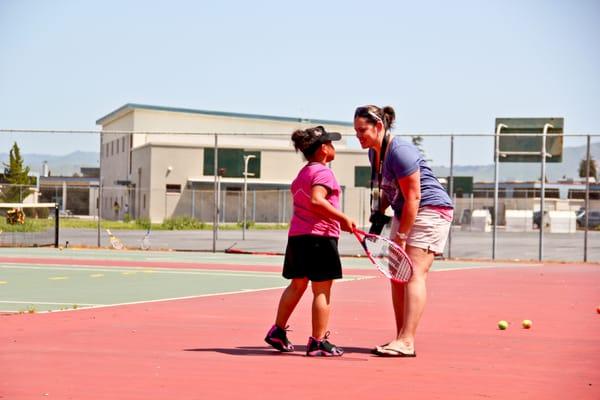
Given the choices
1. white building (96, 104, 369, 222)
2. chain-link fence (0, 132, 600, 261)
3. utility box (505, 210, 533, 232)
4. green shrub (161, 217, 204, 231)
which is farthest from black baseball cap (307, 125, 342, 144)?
utility box (505, 210, 533, 232)

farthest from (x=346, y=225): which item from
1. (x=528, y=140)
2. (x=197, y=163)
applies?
(x=197, y=163)

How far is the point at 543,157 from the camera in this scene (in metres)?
23.1

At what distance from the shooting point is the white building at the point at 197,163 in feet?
114

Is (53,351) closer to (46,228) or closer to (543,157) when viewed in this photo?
(543,157)

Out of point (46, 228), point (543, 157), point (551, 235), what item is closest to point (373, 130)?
point (543, 157)

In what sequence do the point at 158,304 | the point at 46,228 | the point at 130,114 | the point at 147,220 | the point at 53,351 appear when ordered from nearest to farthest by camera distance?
the point at 53,351
the point at 158,304
the point at 46,228
the point at 147,220
the point at 130,114

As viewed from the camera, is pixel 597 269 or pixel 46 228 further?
pixel 46 228

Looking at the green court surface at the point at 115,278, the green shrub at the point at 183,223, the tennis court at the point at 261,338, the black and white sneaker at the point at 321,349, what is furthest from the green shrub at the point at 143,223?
the black and white sneaker at the point at 321,349

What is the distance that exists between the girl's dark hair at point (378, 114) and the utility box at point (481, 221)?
106 feet

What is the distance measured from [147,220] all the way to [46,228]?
993cm

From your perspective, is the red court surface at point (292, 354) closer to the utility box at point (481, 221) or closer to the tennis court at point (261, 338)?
the tennis court at point (261, 338)

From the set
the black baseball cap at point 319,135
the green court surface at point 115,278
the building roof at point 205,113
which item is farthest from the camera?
the building roof at point 205,113

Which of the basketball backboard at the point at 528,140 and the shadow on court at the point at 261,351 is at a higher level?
the basketball backboard at the point at 528,140

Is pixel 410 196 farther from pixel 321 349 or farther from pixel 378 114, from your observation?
pixel 321 349
